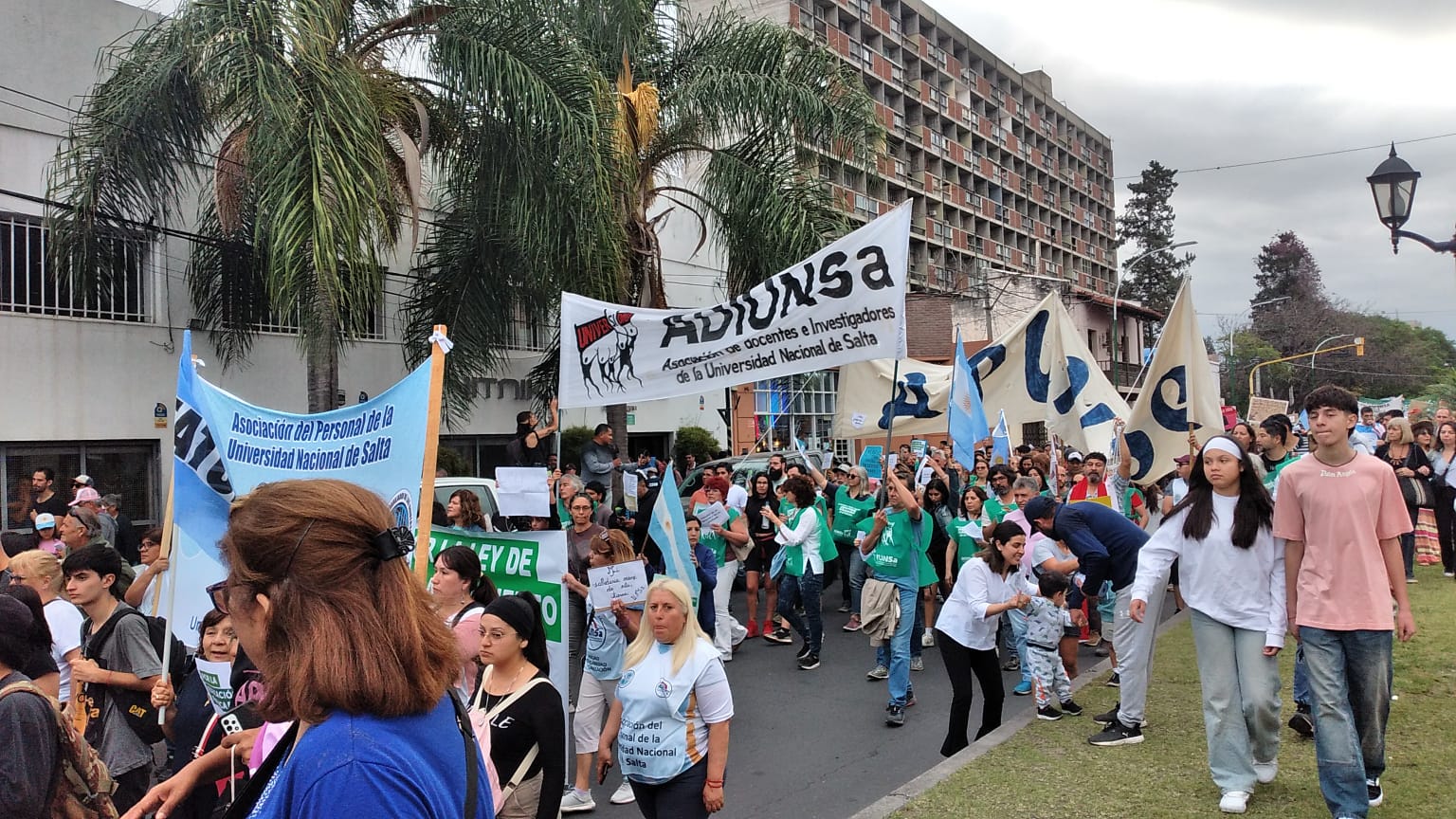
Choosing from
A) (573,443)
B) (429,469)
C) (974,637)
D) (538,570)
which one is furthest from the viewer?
(573,443)

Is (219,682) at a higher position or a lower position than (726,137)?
lower

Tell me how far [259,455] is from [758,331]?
3976 millimetres

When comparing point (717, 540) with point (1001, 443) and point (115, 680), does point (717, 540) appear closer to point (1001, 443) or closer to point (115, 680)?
point (1001, 443)

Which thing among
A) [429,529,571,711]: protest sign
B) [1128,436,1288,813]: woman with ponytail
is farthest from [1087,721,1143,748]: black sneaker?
[429,529,571,711]: protest sign

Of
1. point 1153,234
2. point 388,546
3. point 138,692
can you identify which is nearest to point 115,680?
point 138,692

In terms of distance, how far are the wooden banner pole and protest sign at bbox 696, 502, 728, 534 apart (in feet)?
20.9

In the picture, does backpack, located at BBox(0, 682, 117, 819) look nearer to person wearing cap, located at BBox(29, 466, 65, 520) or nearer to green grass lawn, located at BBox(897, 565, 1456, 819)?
green grass lawn, located at BBox(897, 565, 1456, 819)

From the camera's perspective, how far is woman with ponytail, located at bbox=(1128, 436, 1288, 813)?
16.3 feet

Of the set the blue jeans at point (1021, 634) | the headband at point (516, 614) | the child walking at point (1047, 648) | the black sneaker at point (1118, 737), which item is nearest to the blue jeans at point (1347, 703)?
the black sneaker at point (1118, 737)

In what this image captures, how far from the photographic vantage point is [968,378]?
11438 millimetres

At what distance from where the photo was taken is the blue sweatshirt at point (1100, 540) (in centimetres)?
697

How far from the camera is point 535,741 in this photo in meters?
3.77

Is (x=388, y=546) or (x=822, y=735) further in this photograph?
(x=822, y=735)

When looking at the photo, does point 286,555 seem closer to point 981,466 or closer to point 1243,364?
point 981,466
